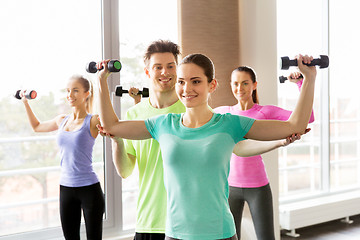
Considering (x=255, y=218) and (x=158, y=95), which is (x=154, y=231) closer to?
(x=158, y=95)

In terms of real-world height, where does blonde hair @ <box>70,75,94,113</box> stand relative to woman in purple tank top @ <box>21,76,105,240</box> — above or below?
above

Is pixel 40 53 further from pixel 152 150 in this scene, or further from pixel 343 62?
pixel 343 62

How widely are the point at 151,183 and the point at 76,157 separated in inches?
37.2

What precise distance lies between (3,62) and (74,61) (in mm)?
527

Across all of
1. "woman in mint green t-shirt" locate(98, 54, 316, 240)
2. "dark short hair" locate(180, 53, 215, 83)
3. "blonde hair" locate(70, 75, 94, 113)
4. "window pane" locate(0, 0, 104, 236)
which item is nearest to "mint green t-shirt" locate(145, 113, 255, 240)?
"woman in mint green t-shirt" locate(98, 54, 316, 240)

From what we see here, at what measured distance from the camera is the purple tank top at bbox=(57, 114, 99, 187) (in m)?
2.43

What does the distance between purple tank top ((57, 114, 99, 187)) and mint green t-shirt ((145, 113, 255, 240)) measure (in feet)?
3.81

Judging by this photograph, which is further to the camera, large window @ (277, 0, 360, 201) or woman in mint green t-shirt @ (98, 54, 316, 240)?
large window @ (277, 0, 360, 201)

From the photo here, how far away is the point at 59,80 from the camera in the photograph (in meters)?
3.27

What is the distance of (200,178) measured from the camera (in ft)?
4.40

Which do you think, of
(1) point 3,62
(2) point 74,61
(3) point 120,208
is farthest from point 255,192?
(1) point 3,62

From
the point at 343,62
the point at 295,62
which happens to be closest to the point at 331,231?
the point at 343,62

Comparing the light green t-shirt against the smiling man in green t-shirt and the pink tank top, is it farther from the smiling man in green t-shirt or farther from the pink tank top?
the pink tank top

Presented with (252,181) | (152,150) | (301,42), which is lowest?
(252,181)
